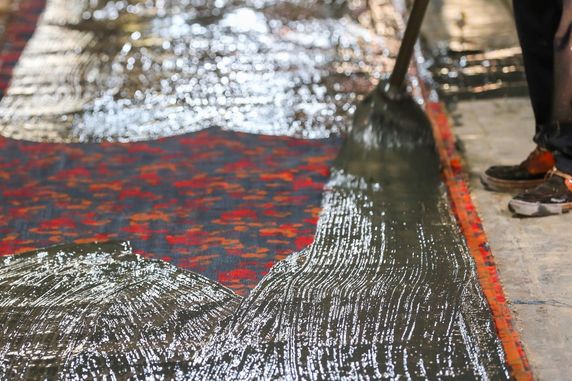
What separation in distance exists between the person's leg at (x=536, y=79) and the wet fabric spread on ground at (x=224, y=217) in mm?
213

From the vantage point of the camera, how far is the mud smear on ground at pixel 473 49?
3.80 m

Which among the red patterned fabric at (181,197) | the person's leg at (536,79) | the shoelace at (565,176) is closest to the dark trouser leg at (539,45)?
the person's leg at (536,79)

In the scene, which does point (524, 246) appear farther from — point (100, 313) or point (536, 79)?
point (100, 313)

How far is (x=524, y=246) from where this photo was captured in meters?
2.55

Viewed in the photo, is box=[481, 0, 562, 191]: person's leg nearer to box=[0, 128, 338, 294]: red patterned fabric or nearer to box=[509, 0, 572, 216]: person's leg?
box=[509, 0, 572, 216]: person's leg

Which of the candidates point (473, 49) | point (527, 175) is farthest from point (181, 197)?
point (473, 49)

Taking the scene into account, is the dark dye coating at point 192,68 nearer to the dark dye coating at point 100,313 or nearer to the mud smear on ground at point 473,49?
the mud smear on ground at point 473,49

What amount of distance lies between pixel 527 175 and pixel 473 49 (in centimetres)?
136

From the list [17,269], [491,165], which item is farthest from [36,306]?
[491,165]

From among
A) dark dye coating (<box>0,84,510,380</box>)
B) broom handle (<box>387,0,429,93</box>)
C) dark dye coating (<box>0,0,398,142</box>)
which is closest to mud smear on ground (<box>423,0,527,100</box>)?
dark dye coating (<box>0,0,398,142</box>)

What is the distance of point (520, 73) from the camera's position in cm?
390

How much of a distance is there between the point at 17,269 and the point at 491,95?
1.89 m

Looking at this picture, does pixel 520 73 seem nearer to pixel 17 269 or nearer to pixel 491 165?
pixel 491 165

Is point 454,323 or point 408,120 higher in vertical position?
point 408,120
